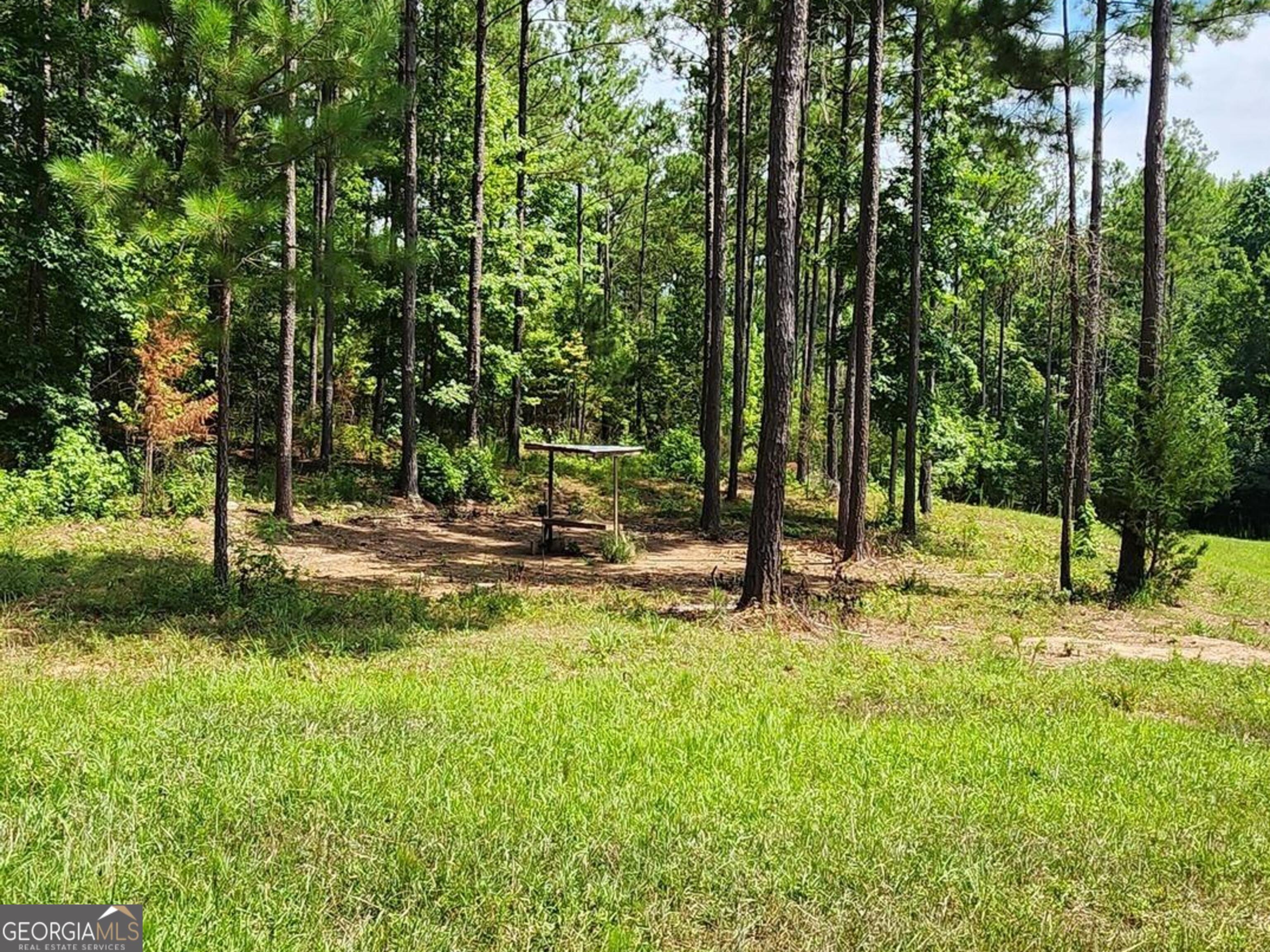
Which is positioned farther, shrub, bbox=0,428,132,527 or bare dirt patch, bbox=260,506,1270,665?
shrub, bbox=0,428,132,527

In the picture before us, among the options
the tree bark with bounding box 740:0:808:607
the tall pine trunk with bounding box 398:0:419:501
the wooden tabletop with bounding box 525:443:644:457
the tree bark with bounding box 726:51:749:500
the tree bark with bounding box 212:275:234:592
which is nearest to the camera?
the tree bark with bounding box 212:275:234:592

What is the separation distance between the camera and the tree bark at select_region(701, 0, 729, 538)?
48.6 feet

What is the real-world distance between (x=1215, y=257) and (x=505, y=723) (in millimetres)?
39098

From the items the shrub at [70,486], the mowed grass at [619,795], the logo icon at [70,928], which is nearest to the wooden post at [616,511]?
the mowed grass at [619,795]

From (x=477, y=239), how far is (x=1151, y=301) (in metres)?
11.5

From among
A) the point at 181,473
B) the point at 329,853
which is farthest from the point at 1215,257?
the point at 329,853

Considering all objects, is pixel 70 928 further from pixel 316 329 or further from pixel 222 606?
pixel 316 329

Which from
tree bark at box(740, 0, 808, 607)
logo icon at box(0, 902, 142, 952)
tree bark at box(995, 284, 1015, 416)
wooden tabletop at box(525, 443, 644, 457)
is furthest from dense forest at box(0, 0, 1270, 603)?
logo icon at box(0, 902, 142, 952)

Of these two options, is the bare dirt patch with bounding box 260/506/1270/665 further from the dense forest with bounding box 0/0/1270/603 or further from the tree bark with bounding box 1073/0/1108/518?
the tree bark with bounding box 1073/0/1108/518

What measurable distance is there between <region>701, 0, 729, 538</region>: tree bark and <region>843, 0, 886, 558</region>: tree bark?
9.73 ft

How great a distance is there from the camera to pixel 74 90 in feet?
41.8

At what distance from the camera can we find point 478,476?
16.6m

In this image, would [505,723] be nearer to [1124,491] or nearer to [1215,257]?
[1124,491]

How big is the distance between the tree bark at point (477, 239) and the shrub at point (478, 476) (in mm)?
570
